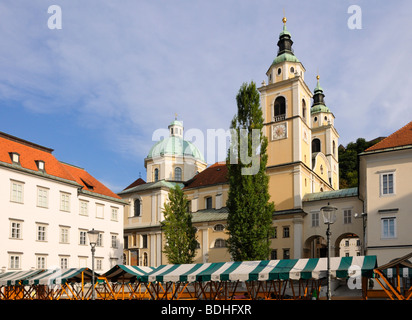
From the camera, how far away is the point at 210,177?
204ft

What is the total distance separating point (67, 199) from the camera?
134 ft

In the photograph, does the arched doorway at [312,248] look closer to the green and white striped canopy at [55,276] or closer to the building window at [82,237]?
the building window at [82,237]

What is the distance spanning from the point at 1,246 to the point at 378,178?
28114mm

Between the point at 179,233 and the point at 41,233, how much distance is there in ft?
48.2

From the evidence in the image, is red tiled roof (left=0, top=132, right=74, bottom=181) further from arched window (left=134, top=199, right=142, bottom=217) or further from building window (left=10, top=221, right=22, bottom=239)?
arched window (left=134, top=199, right=142, bottom=217)

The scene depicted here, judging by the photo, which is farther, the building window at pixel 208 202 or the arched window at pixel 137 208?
the arched window at pixel 137 208

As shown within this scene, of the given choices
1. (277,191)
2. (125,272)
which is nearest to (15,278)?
(125,272)

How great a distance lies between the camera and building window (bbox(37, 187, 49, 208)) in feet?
124

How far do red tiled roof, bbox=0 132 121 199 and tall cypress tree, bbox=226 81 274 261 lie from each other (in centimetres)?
1485

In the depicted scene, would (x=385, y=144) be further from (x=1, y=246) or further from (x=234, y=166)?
(x=1, y=246)

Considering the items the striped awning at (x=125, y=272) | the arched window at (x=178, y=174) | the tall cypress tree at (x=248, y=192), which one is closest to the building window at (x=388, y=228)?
the tall cypress tree at (x=248, y=192)

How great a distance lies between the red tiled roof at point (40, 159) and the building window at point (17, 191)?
1606 millimetres

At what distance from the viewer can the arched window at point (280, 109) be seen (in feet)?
167

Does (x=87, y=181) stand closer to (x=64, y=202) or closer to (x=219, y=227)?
(x=64, y=202)
